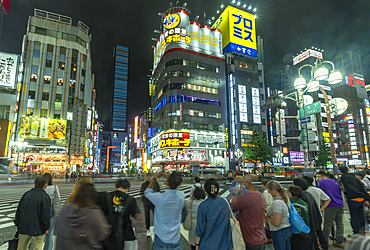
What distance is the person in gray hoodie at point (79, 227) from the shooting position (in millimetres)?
2484

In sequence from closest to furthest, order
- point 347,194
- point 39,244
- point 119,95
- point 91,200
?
point 91,200 < point 39,244 < point 347,194 < point 119,95

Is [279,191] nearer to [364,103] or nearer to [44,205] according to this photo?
[44,205]

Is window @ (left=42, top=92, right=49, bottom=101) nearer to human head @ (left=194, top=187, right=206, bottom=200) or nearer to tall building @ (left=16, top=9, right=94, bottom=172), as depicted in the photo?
tall building @ (left=16, top=9, right=94, bottom=172)

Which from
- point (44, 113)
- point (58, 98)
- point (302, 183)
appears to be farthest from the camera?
point (58, 98)

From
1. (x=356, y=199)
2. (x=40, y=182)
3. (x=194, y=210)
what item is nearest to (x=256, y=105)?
(x=356, y=199)

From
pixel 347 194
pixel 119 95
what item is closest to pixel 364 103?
pixel 347 194

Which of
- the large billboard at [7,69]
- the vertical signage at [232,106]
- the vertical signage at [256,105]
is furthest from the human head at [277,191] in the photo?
the vertical signage at [256,105]

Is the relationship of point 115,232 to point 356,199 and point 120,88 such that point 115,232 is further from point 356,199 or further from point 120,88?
point 120,88

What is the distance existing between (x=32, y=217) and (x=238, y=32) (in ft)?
250

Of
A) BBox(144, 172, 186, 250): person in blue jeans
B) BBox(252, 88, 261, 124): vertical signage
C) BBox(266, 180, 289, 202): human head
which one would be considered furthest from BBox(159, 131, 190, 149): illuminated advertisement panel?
BBox(144, 172, 186, 250): person in blue jeans

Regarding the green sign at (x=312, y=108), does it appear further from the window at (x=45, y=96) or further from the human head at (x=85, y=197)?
the window at (x=45, y=96)

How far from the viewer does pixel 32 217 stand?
395 centimetres

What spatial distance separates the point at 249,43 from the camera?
2744 inches

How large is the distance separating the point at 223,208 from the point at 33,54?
2570 inches
